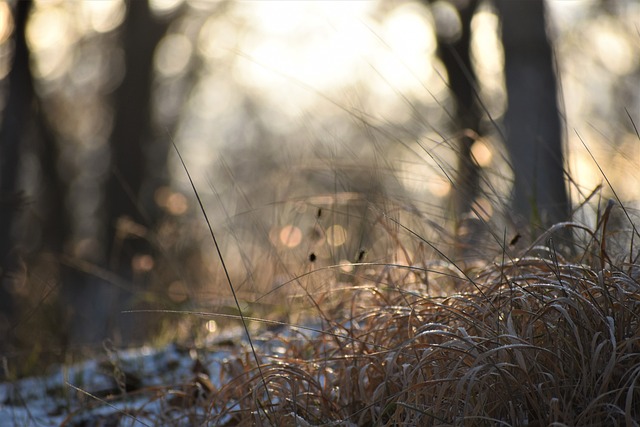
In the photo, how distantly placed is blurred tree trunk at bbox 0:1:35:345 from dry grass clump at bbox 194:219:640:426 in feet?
19.4

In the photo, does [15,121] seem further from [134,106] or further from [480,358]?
[480,358]

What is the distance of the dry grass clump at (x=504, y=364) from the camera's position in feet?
5.54

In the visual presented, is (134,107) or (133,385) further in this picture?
(134,107)

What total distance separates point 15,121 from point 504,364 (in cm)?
761

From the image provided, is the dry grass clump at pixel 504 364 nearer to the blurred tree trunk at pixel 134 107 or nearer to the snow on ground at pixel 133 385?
the snow on ground at pixel 133 385

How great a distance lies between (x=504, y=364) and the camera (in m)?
1.66

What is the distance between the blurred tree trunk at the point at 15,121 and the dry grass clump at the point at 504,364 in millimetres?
5910

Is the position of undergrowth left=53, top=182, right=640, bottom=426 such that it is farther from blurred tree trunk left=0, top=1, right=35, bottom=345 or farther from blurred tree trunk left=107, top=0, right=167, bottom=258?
blurred tree trunk left=107, top=0, right=167, bottom=258

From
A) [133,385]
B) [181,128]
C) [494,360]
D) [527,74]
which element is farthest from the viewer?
[181,128]

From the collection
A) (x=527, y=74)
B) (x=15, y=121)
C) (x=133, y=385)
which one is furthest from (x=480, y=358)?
(x=15, y=121)

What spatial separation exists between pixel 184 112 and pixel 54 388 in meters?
14.5

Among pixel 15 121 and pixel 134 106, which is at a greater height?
pixel 15 121

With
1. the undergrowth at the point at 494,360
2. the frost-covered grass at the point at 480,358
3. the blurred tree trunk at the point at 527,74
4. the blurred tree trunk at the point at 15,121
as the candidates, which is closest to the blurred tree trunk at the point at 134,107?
the blurred tree trunk at the point at 15,121

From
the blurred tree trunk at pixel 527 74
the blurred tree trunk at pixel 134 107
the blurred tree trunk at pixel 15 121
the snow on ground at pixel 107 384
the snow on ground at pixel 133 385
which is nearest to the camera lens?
the snow on ground at pixel 133 385
